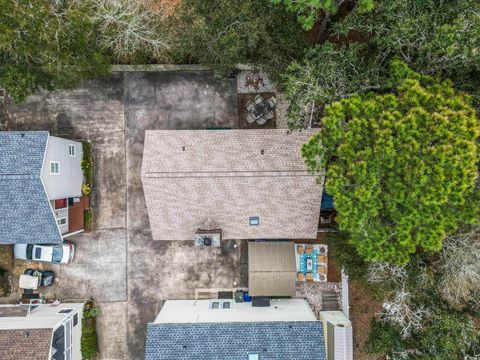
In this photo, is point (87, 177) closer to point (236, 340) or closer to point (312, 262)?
point (236, 340)

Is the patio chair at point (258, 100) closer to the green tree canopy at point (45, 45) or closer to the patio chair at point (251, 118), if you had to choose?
the patio chair at point (251, 118)

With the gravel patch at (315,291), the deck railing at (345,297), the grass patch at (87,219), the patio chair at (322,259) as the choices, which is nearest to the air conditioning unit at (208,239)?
the gravel patch at (315,291)

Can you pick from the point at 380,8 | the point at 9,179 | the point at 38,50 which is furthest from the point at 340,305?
the point at 38,50

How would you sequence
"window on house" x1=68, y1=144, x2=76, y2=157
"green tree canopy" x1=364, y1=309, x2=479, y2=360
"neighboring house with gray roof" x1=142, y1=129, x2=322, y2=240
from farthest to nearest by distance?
"window on house" x1=68, y1=144, x2=76, y2=157 < "neighboring house with gray roof" x1=142, y1=129, x2=322, y2=240 < "green tree canopy" x1=364, y1=309, x2=479, y2=360

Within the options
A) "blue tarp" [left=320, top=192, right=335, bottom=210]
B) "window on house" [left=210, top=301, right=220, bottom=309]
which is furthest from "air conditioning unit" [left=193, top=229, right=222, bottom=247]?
"blue tarp" [left=320, top=192, right=335, bottom=210]

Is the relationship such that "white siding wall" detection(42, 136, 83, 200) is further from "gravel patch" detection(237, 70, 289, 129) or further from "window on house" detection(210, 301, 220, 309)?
"gravel patch" detection(237, 70, 289, 129)
